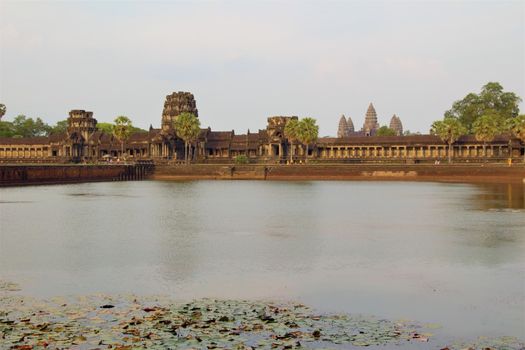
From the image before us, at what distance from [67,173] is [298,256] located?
6760 centimetres

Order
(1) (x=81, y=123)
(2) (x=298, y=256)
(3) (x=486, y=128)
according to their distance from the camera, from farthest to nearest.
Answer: (1) (x=81, y=123)
(3) (x=486, y=128)
(2) (x=298, y=256)

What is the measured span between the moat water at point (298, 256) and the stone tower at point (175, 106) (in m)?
87.2

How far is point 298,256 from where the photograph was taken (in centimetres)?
2466

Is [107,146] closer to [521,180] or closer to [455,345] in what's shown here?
[521,180]

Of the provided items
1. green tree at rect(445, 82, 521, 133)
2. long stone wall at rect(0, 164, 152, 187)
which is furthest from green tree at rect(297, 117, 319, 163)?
green tree at rect(445, 82, 521, 133)

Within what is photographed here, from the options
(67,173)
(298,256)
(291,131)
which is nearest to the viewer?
(298,256)

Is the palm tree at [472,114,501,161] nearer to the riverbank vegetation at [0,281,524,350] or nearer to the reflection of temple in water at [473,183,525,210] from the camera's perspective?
the reflection of temple in water at [473,183,525,210]

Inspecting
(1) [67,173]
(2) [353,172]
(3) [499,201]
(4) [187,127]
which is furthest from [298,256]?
(4) [187,127]

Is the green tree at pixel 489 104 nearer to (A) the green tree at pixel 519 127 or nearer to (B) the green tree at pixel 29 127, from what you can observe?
(A) the green tree at pixel 519 127

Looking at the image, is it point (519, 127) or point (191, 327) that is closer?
point (191, 327)

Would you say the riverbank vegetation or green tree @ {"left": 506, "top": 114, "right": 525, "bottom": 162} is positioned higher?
green tree @ {"left": 506, "top": 114, "right": 525, "bottom": 162}

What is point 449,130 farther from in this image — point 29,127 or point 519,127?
point 29,127

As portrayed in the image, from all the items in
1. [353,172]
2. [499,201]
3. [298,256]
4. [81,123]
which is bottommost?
[298,256]

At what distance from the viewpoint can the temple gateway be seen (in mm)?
110312
